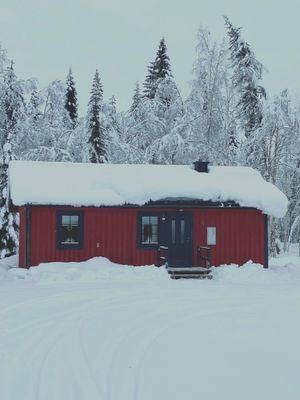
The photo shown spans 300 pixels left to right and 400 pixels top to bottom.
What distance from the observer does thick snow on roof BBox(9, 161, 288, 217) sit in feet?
62.5

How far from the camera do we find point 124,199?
19.3 metres

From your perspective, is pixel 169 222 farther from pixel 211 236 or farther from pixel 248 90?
pixel 248 90

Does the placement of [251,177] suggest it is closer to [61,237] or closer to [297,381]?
[61,237]

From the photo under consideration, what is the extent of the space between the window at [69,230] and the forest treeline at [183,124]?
318 inches

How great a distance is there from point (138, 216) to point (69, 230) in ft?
8.65

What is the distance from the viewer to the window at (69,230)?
19.2 m

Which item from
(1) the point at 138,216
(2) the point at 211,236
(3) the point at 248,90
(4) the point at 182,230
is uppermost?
(3) the point at 248,90

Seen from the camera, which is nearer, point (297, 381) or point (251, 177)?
point (297, 381)

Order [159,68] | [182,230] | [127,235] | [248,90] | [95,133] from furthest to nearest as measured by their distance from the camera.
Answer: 1. [159,68]
2. [95,133]
3. [248,90]
4. [182,230]
5. [127,235]

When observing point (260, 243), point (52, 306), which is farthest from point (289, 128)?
point (52, 306)

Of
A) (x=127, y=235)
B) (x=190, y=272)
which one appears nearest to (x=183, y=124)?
(x=127, y=235)

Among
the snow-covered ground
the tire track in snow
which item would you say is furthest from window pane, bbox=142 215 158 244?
the tire track in snow

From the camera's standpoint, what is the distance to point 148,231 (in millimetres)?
20094

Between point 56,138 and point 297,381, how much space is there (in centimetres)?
2739
